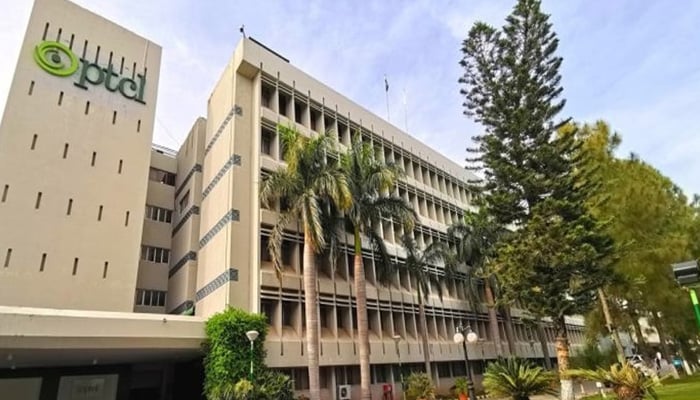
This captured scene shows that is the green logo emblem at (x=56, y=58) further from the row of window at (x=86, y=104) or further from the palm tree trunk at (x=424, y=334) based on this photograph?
the palm tree trunk at (x=424, y=334)

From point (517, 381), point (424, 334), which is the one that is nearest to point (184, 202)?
point (424, 334)

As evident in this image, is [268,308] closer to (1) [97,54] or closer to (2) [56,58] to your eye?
(2) [56,58]

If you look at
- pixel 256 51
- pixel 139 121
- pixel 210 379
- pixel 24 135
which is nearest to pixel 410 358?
pixel 210 379

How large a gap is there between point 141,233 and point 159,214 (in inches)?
188

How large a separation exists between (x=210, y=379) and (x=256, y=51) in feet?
49.8

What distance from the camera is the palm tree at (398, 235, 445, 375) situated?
78.2ft

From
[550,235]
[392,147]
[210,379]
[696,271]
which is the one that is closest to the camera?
[696,271]

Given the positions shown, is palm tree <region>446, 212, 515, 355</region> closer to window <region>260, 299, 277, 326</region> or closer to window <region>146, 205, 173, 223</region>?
window <region>260, 299, 277, 326</region>

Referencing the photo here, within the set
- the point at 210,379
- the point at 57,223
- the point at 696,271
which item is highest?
the point at 57,223

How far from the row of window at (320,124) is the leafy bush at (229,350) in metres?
8.45

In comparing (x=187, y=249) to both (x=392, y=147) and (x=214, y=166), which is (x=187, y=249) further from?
(x=392, y=147)

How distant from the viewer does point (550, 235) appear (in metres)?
18.9

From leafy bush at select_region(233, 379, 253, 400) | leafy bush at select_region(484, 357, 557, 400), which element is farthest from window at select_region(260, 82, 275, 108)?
leafy bush at select_region(484, 357, 557, 400)

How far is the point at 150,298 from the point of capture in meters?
23.7
